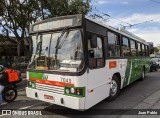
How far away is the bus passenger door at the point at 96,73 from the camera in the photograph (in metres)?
5.58

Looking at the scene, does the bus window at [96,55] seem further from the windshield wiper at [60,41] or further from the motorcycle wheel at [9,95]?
the motorcycle wheel at [9,95]

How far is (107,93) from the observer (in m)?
6.71

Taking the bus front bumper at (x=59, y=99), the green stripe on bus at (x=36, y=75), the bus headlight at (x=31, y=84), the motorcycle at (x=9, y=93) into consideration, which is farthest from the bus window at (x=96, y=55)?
the motorcycle at (x=9, y=93)

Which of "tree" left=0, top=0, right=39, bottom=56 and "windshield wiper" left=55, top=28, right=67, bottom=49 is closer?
"windshield wiper" left=55, top=28, right=67, bottom=49

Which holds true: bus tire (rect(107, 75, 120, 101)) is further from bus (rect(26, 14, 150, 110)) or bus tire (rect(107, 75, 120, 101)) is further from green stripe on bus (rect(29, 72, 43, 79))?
green stripe on bus (rect(29, 72, 43, 79))

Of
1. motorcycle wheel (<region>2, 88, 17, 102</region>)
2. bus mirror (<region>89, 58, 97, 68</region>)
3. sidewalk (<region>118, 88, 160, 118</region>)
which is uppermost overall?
bus mirror (<region>89, 58, 97, 68</region>)

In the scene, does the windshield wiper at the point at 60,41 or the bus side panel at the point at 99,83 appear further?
the windshield wiper at the point at 60,41

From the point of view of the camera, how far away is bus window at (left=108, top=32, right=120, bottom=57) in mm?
7110

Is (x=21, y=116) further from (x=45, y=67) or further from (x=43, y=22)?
(x=43, y=22)

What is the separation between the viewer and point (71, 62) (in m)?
5.49

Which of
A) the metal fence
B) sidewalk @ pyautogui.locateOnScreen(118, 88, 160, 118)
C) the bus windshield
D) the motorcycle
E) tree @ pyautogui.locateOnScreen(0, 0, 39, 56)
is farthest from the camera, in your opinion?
the metal fence

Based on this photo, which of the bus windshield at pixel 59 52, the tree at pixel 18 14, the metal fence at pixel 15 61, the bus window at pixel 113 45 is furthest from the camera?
the metal fence at pixel 15 61

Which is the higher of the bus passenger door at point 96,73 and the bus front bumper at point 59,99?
the bus passenger door at point 96,73

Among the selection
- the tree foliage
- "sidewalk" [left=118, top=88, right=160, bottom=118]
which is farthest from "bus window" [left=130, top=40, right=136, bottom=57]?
the tree foliage
